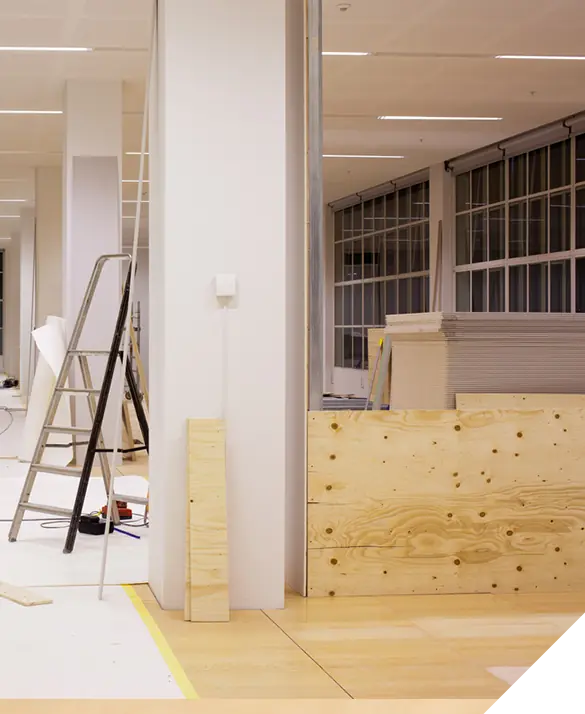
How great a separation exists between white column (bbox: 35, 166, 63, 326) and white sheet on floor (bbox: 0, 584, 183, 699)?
10.2 metres

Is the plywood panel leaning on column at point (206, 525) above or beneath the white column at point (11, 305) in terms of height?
beneath

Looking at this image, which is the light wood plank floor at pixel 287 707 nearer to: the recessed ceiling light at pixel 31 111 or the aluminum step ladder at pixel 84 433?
the aluminum step ladder at pixel 84 433

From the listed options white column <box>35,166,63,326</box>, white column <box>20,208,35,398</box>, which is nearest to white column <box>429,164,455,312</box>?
white column <box>35,166,63,326</box>

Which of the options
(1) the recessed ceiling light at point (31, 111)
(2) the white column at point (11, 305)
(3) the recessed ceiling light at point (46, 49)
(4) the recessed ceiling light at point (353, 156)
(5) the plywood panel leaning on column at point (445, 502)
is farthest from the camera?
(2) the white column at point (11, 305)

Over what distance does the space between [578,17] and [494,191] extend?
5241mm

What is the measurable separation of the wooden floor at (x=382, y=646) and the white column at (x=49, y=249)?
1022 cm

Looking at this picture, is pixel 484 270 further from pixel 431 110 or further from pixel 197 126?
pixel 197 126

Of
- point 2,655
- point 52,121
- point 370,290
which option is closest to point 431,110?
point 52,121

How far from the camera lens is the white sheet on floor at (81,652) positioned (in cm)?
307

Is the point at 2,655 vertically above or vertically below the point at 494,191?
below

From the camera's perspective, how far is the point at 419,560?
441cm

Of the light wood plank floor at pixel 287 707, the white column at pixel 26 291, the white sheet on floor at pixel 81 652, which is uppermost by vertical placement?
the white column at pixel 26 291

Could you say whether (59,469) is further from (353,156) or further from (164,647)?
(353,156)

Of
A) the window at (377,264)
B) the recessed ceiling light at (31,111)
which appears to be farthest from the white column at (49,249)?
the window at (377,264)
